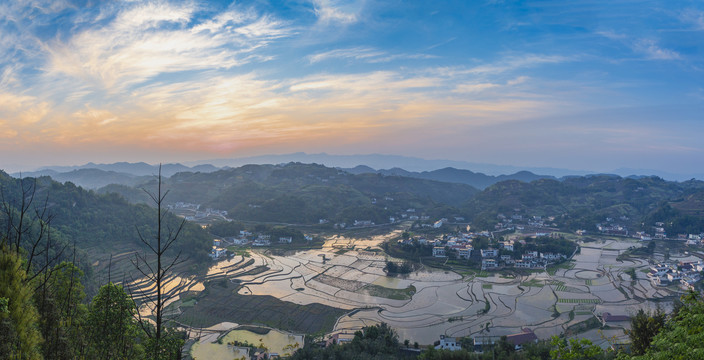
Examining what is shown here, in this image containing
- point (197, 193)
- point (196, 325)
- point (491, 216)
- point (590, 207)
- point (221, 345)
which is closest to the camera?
point (221, 345)

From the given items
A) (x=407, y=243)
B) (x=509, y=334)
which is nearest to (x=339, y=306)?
(x=509, y=334)

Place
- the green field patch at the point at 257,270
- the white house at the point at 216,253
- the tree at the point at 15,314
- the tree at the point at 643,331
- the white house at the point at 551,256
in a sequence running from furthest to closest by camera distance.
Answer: the white house at the point at 216,253
the white house at the point at 551,256
the green field patch at the point at 257,270
the tree at the point at 643,331
the tree at the point at 15,314

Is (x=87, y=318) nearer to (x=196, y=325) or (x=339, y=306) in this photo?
(x=196, y=325)

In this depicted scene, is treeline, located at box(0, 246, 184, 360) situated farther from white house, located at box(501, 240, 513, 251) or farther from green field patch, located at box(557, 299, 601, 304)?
white house, located at box(501, 240, 513, 251)

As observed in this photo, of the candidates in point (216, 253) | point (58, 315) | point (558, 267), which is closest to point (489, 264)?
point (558, 267)

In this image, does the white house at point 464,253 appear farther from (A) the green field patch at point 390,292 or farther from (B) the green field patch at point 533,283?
(A) the green field patch at point 390,292

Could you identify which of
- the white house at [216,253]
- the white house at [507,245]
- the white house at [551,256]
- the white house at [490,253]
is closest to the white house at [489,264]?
the white house at [490,253]
